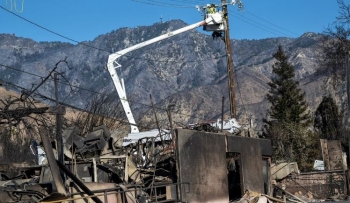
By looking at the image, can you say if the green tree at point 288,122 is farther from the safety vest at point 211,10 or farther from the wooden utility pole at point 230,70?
the safety vest at point 211,10

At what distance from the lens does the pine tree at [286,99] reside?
232ft

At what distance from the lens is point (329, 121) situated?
2788 inches

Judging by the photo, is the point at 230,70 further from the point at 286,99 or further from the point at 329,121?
the point at 286,99

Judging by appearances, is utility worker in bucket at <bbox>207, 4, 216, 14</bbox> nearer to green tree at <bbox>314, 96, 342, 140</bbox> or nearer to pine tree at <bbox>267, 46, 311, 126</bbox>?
pine tree at <bbox>267, 46, 311, 126</bbox>

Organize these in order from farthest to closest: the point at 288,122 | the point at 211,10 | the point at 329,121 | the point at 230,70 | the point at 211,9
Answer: the point at 329,121
the point at 288,122
the point at 211,9
the point at 211,10
the point at 230,70

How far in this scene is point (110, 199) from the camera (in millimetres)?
21219

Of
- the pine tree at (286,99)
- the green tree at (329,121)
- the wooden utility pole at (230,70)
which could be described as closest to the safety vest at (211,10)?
the wooden utility pole at (230,70)

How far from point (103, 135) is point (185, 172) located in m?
4.02

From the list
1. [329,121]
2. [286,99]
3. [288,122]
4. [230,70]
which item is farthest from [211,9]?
[286,99]

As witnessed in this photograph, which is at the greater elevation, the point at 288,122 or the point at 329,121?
the point at 329,121

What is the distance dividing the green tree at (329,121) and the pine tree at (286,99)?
67.5 inches

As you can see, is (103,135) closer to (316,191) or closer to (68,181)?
(68,181)

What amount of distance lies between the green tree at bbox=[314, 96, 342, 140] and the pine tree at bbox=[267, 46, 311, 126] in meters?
1.71

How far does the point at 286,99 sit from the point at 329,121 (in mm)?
5177
